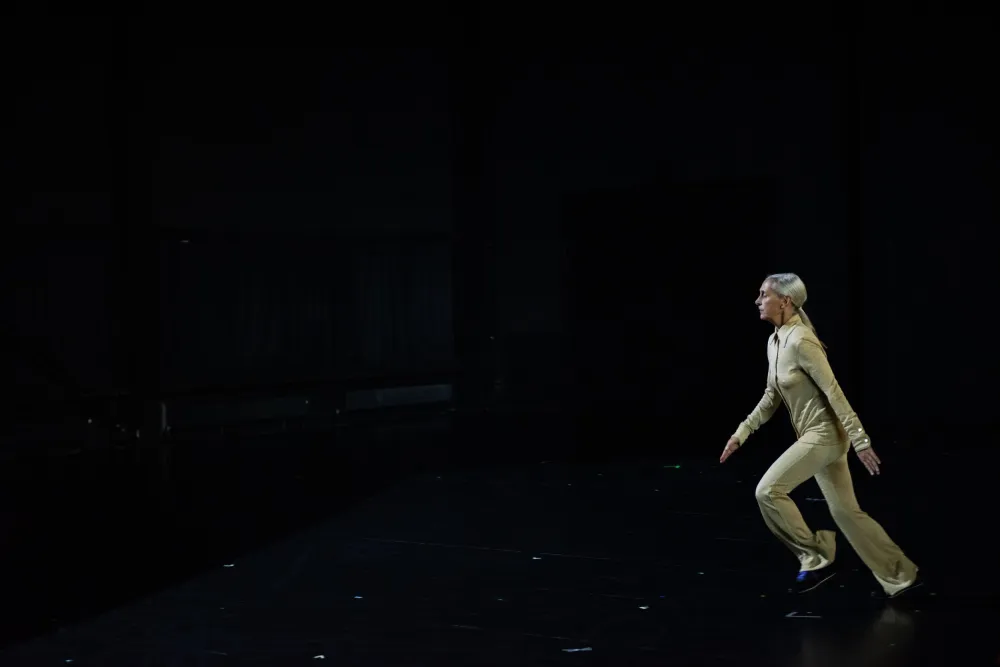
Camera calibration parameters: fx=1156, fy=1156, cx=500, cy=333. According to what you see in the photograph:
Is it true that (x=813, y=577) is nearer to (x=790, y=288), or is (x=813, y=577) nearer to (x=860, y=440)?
(x=860, y=440)

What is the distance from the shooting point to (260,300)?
44.5 feet

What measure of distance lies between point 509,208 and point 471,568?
8225 mm

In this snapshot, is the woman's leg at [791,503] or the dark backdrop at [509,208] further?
the dark backdrop at [509,208]

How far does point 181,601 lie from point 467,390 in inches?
348

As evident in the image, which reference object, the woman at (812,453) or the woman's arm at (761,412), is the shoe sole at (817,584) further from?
the woman's arm at (761,412)

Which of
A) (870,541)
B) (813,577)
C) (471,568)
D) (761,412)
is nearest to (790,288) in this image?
(761,412)

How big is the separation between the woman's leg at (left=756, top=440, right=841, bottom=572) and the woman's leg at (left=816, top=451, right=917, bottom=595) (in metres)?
0.11

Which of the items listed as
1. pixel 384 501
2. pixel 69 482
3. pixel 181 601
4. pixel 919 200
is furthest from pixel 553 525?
pixel 919 200

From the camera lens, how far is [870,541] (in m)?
5.52

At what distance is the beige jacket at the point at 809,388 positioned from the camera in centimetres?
548

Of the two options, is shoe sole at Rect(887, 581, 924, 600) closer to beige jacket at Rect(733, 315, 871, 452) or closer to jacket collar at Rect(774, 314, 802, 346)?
beige jacket at Rect(733, 315, 871, 452)

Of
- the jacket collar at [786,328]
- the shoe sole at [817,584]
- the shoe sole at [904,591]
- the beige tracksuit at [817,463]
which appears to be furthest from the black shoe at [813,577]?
the jacket collar at [786,328]

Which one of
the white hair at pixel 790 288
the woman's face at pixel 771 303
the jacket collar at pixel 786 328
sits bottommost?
the jacket collar at pixel 786 328

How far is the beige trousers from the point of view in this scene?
553 cm
